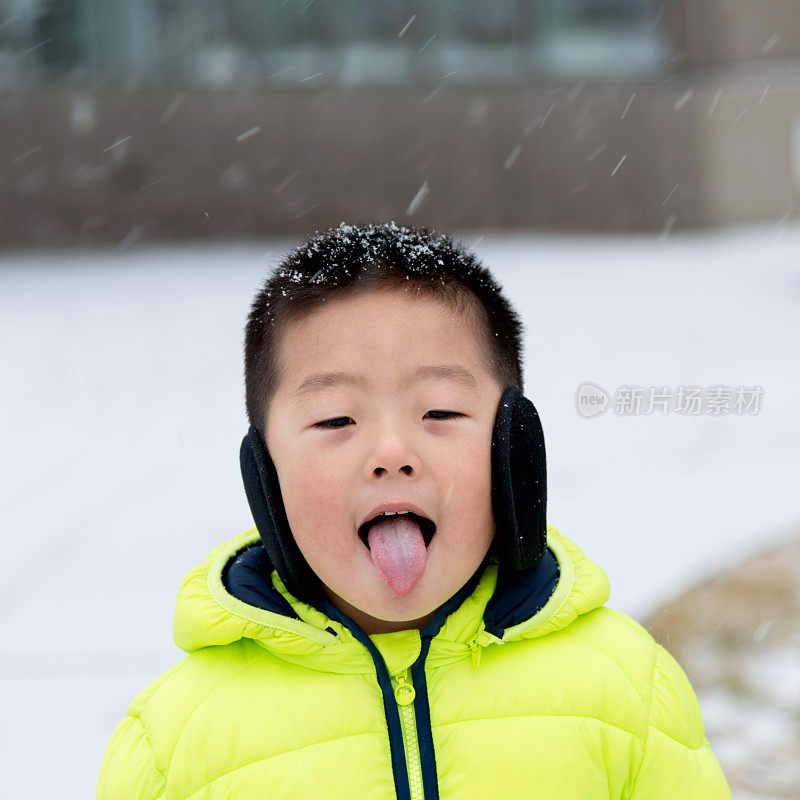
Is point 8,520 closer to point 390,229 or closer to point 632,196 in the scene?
point 390,229

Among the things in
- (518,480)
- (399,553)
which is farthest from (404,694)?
(518,480)

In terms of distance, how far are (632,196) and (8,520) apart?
8.97m

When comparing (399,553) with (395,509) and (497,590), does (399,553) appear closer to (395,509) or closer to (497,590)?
(395,509)

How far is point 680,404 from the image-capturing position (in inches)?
271

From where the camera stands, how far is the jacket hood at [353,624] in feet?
5.32

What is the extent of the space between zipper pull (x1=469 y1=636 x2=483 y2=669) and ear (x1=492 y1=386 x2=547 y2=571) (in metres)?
0.13

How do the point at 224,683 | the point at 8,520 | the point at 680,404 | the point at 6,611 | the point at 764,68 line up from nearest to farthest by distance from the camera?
the point at 224,683, the point at 6,611, the point at 8,520, the point at 680,404, the point at 764,68

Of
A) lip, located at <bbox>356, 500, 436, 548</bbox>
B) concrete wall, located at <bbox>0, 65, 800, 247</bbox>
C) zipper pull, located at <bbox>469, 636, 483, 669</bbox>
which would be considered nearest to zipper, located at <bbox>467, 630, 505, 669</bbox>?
zipper pull, located at <bbox>469, 636, 483, 669</bbox>

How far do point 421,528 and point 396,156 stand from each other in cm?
1085

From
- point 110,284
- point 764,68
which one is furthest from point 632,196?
point 110,284

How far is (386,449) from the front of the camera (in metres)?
1.48

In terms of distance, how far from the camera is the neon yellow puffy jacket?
156 centimetres

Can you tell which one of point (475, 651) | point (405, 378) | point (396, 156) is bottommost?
point (475, 651)

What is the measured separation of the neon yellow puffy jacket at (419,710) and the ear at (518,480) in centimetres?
10
